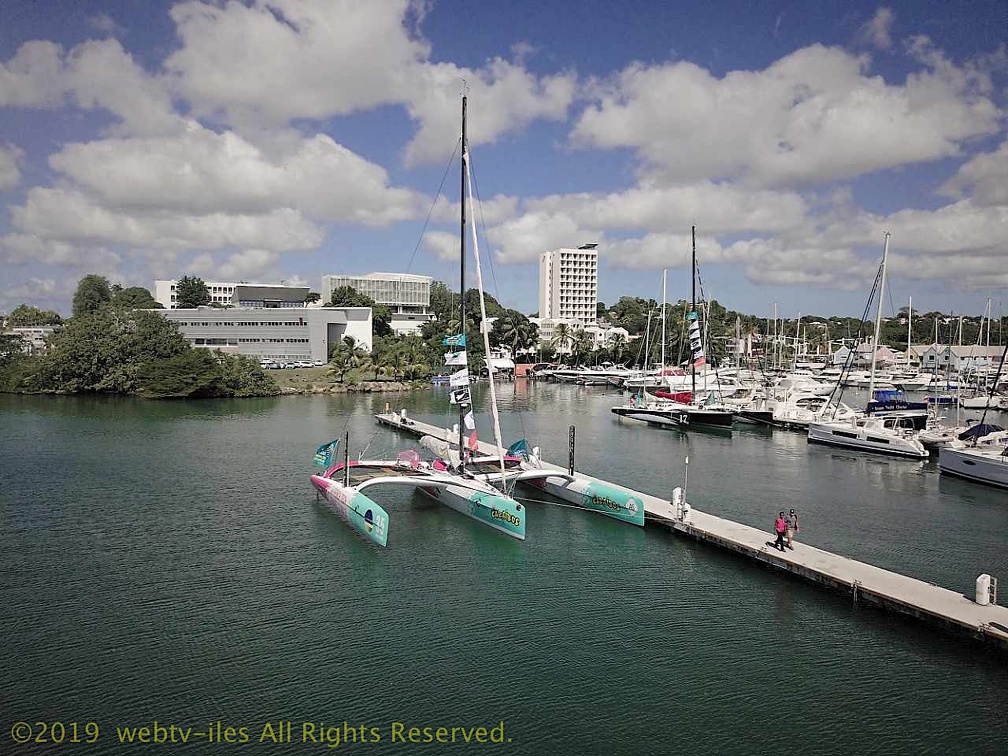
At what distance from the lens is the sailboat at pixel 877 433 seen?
4259 centimetres

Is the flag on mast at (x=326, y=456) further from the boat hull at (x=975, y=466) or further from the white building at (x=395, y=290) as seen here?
the white building at (x=395, y=290)

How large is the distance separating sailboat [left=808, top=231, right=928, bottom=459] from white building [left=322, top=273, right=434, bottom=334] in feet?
357

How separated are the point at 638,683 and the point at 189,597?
→ 11.6 metres

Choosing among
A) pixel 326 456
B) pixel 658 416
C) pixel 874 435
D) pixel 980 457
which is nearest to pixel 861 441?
pixel 874 435

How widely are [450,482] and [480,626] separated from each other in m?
8.96

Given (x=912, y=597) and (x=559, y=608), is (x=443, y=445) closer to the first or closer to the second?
(x=559, y=608)

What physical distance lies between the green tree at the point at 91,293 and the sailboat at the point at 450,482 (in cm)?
13271

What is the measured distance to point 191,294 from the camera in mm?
156625

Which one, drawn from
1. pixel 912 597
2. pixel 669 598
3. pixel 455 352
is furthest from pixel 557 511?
pixel 912 597

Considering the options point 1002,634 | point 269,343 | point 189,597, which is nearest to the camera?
point 1002,634

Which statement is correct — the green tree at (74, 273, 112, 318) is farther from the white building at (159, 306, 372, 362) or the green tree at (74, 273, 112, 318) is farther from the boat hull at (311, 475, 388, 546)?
the boat hull at (311, 475, 388, 546)

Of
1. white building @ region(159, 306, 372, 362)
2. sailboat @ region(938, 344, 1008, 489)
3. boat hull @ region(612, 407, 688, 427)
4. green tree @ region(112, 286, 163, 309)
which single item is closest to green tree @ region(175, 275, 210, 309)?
green tree @ region(112, 286, 163, 309)

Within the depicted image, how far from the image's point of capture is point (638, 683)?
1518 cm

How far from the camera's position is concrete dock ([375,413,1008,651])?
1662 cm
